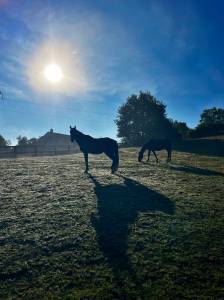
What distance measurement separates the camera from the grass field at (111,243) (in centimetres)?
525

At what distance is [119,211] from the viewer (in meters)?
9.16

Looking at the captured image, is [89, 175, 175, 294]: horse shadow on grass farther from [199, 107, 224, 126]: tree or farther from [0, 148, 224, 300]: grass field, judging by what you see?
[199, 107, 224, 126]: tree

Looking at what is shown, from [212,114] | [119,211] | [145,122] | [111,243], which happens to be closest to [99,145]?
[119,211]

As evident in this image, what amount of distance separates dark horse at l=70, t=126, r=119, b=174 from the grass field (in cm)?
498

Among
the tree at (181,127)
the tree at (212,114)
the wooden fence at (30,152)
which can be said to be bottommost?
the wooden fence at (30,152)

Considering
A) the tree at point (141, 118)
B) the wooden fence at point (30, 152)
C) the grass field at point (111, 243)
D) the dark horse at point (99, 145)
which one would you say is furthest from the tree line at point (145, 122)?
the grass field at point (111, 243)

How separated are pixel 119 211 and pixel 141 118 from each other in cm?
8345

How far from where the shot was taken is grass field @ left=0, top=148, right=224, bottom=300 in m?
5.25

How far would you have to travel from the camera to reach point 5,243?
7.02 metres

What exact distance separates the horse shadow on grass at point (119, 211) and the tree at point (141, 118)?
75.7 m

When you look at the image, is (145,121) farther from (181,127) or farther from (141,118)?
(181,127)

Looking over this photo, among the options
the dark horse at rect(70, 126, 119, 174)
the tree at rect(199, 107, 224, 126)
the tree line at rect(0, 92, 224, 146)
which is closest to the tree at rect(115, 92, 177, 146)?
the tree line at rect(0, 92, 224, 146)

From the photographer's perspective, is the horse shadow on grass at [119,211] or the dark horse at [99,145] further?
the dark horse at [99,145]

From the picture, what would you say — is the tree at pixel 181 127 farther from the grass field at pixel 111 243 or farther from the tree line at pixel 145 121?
the grass field at pixel 111 243
